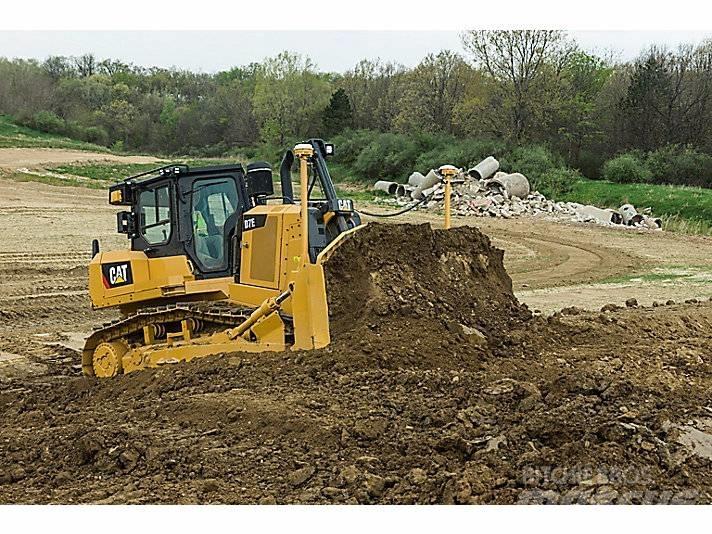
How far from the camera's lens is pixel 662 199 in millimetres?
29109

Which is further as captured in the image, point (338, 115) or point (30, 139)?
point (30, 139)

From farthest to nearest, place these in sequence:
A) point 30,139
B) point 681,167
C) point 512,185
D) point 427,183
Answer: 1. point 30,139
2. point 681,167
3. point 427,183
4. point 512,185

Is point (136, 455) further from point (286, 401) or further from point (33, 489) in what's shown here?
point (286, 401)

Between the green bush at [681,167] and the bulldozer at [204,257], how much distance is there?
90.5 feet

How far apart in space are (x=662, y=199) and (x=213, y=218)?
2308 centimetres

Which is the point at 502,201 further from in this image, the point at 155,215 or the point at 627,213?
the point at 155,215

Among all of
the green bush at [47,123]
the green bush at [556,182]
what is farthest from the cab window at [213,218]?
the green bush at [47,123]

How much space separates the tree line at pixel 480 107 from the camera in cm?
3531

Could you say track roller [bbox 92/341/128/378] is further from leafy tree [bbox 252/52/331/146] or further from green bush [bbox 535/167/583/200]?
leafy tree [bbox 252/52/331/146]

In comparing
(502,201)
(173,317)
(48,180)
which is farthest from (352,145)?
(173,317)

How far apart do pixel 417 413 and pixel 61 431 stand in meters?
2.91

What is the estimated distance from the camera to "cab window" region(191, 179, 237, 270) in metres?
9.17

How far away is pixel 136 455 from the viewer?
6414 millimetres

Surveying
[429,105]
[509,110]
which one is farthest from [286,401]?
[429,105]
